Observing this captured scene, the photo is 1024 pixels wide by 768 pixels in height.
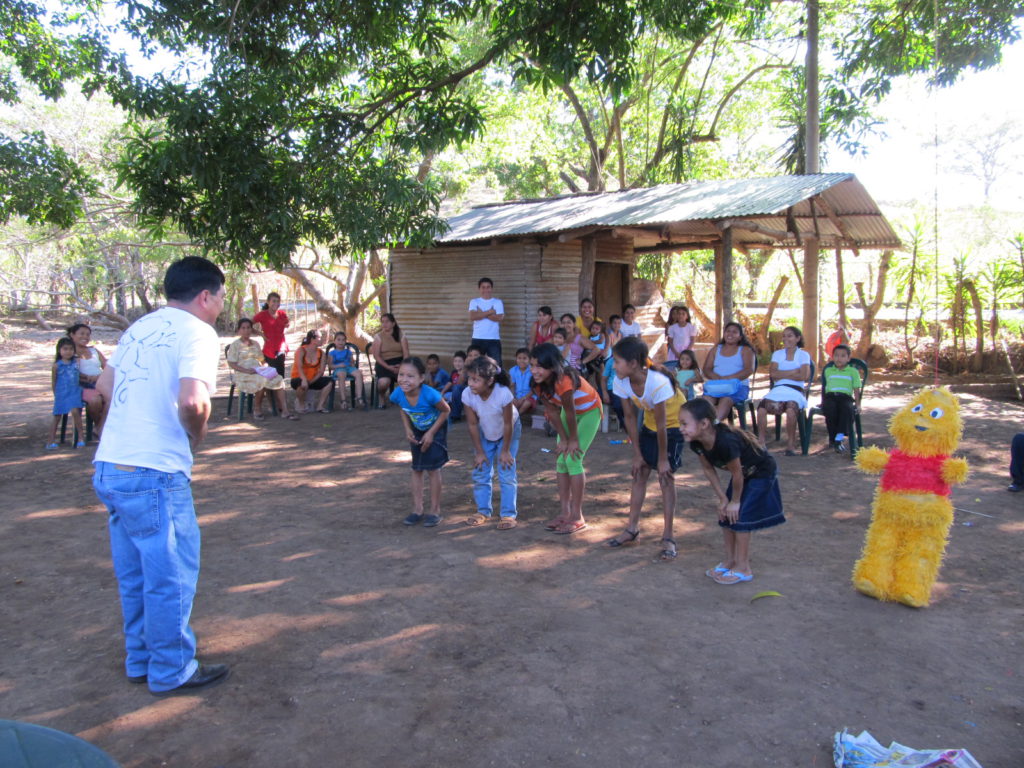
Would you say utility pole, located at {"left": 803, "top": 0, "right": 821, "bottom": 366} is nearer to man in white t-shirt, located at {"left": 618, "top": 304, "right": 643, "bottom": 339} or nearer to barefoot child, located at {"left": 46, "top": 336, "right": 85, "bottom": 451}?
man in white t-shirt, located at {"left": 618, "top": 304, "right": 643, "bottom": 339}

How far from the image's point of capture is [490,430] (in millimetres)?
5316

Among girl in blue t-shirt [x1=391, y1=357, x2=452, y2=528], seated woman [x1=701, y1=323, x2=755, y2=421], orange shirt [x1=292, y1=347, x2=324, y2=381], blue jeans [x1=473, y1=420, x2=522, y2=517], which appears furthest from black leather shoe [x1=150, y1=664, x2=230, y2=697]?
orange shirt [x1=292, y1=347, x2=324, y2=381]

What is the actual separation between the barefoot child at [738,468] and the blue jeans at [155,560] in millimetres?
2529

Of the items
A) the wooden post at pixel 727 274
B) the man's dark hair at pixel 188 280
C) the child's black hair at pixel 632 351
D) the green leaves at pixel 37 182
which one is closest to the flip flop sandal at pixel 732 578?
the child's black hair at pixel 632 351

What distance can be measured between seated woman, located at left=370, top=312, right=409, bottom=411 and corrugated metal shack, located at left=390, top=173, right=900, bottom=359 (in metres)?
1.08

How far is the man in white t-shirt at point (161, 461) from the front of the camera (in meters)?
2.97

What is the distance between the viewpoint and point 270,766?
104 inches

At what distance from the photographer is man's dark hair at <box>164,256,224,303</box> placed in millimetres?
3150

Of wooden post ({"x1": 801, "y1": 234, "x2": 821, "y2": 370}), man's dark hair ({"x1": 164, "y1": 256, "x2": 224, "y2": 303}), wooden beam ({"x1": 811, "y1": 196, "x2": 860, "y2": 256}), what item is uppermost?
wooden beam ({"x1": 811, "y1": 196, "x2": 860, "y2": 256})

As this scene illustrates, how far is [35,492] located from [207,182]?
318 cm

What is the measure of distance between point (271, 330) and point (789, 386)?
699 cm

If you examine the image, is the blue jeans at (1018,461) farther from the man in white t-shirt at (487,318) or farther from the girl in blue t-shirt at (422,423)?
the man in white t-shirt at (487,318)

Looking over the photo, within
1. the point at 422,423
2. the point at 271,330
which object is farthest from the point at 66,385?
the point at 422,423

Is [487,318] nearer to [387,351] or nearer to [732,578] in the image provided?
[387,351]
